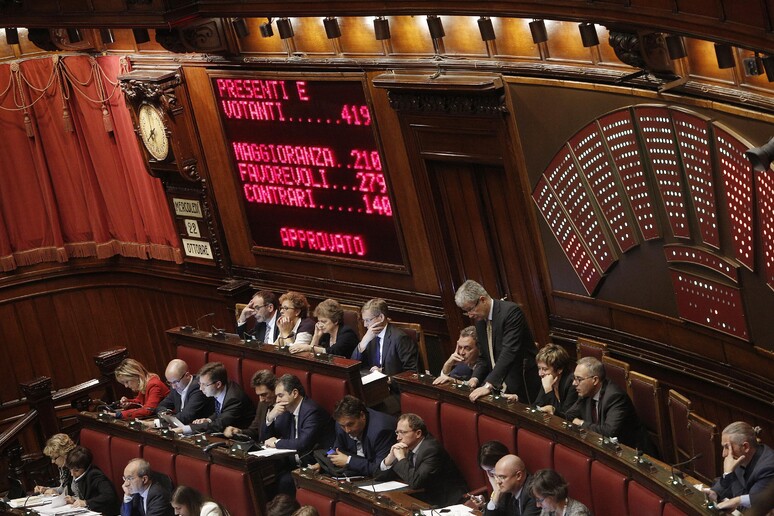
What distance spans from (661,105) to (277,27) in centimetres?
317

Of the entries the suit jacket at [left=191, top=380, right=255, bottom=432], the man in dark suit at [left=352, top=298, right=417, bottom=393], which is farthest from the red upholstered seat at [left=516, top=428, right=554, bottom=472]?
the suit jacket at [left=191, top=380, right=255, bottom=432]

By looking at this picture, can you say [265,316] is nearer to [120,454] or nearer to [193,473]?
[120,454]

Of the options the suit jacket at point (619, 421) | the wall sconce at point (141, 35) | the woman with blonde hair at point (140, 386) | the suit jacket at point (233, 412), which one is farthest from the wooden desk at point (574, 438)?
the wall sconce at point (141, 35)

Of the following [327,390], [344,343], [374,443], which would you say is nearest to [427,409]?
[374,443]

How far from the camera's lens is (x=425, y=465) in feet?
21.2

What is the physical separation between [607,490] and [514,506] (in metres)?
0.48

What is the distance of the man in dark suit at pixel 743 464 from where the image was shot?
5.27m

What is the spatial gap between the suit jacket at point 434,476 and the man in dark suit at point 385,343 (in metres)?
1.26

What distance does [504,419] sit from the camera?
21.0ft

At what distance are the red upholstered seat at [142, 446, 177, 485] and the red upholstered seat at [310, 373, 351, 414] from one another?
855 mm

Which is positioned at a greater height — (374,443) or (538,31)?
(538,31)

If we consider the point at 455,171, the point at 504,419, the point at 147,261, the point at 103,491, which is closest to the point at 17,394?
the point at 147,261

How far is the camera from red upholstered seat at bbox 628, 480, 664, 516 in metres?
5.11

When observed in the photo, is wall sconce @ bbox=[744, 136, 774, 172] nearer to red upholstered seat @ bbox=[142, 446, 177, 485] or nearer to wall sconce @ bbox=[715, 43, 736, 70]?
wall sconce @ bbox=[715, 43, 736, 70]
